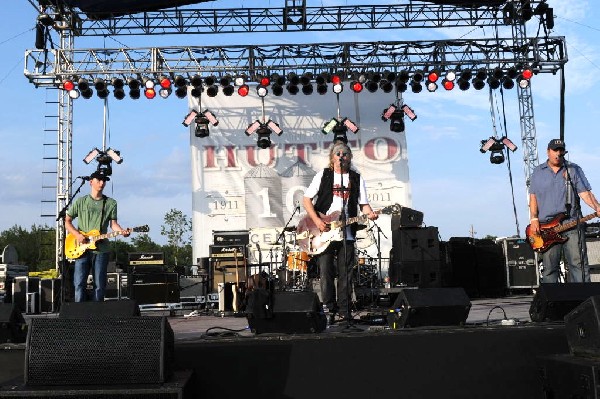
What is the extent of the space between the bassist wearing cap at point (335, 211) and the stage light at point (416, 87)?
29.1 ft

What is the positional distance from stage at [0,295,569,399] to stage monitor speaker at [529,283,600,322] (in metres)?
0.37

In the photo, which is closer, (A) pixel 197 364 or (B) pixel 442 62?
(A) pixel 197 364

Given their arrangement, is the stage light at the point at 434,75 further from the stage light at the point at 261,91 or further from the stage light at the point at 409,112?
the stage light at the point at 261,91

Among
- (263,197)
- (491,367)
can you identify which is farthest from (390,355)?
(263,197)

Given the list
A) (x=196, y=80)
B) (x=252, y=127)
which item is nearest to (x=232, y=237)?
(x=252, y=127)

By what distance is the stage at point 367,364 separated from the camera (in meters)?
4.06

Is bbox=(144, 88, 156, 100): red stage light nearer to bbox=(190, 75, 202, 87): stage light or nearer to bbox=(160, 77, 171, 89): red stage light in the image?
bbox=(160, 77, 171, 89): red stage light

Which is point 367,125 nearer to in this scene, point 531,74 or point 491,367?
point 531,74

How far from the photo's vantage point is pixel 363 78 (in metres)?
15.1

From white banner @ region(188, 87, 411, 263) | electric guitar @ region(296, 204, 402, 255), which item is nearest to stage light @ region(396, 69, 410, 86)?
white banner @ region(188, 87, 411, 263)

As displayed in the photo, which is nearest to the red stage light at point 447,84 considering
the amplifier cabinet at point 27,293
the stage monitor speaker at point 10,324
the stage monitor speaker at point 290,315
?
the amplifier cabinet at point 27,293

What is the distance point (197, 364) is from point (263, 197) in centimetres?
1268

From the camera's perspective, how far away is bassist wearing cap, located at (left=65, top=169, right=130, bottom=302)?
7332mm

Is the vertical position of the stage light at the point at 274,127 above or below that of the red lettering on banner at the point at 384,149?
above
